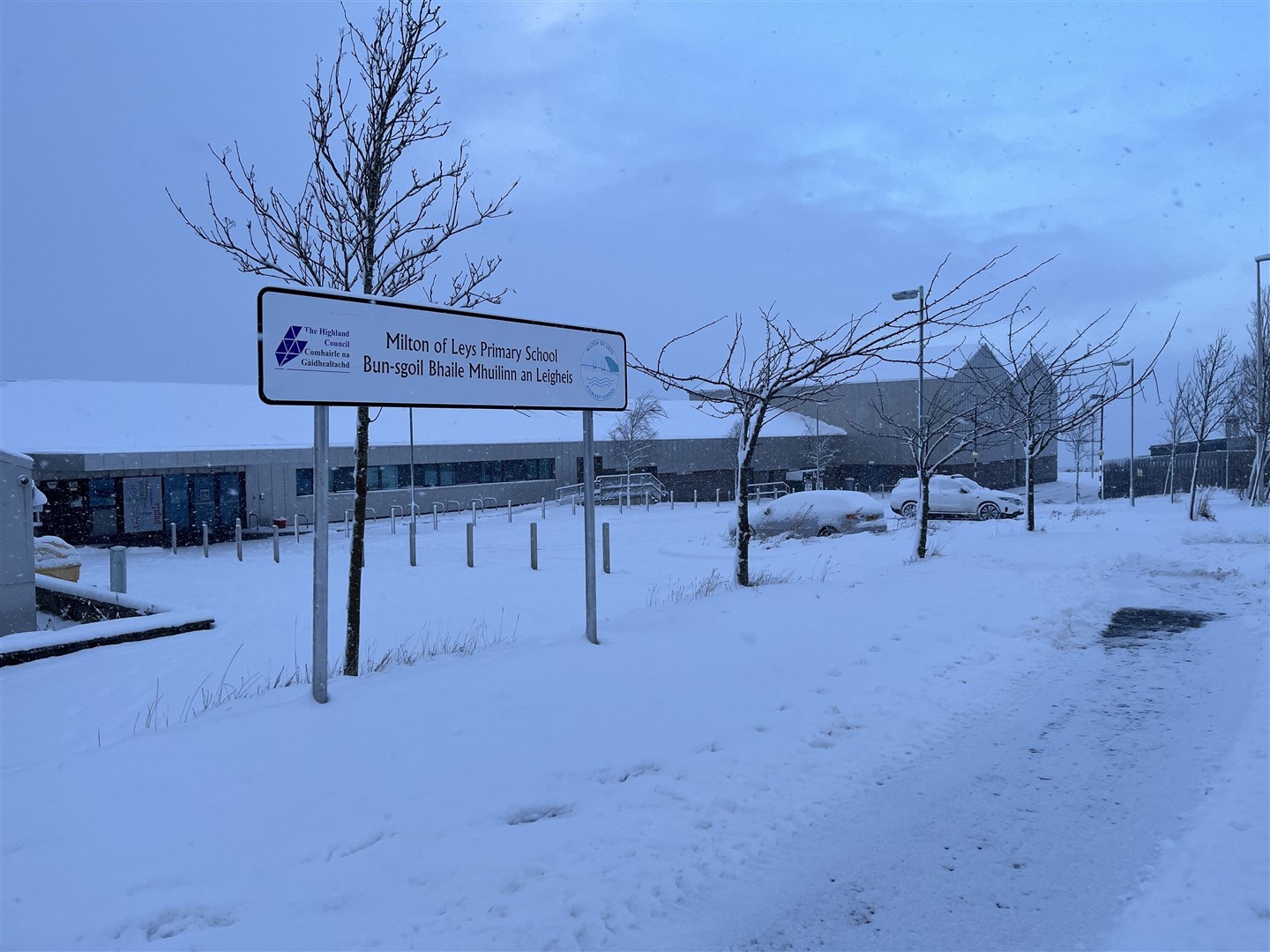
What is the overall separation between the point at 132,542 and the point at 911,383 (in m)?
39.3

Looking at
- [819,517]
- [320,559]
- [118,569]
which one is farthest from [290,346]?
[819,517]

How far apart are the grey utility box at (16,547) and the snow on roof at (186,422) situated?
1032 centimetres

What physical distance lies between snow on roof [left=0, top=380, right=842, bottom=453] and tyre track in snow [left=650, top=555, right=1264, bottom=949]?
15970mm

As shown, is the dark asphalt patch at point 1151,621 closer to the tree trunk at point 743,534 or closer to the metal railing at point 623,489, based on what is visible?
the tree trunk at point 743,534

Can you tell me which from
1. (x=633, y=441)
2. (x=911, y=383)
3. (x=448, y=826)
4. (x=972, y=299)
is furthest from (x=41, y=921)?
(x=911, y=383)

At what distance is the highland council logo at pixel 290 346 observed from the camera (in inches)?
194

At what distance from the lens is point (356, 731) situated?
15.4ft

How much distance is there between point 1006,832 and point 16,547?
12.5 m

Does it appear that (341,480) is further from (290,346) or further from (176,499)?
(290,346)

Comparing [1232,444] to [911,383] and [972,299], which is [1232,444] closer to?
[911,383]

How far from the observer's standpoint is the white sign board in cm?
498

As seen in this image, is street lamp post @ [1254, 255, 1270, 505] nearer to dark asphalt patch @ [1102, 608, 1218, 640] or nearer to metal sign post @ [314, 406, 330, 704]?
dark asphalt patch @ [1102, 608, 1218, 640]

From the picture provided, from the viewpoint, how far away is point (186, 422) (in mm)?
28547

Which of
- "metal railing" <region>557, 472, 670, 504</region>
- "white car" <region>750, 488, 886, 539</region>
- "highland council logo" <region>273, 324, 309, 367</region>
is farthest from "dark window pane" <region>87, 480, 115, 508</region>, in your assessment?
"highland council logo" <region>273, 324, 309, 367</region>
